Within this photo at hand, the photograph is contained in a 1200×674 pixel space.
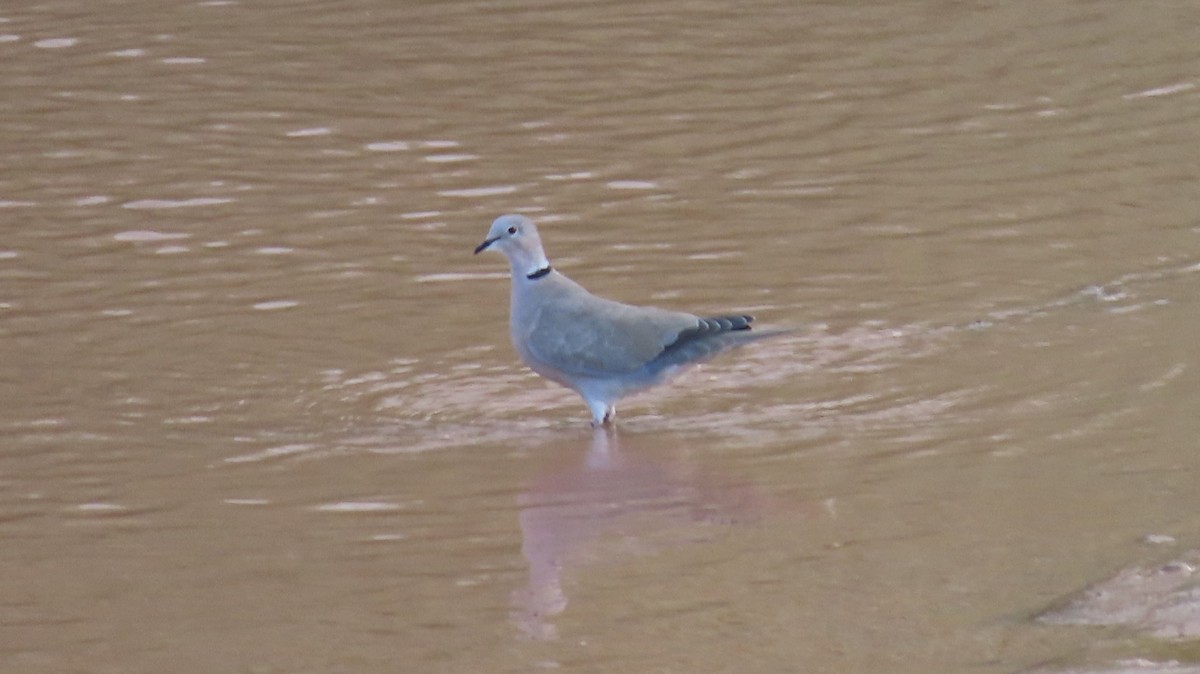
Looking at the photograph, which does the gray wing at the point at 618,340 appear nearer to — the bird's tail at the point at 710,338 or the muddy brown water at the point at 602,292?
the bird's tail at the point at 710,338

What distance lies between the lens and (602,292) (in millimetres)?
9961

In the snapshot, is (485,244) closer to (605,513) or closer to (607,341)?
(607,341)

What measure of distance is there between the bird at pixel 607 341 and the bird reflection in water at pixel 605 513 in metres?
0.42

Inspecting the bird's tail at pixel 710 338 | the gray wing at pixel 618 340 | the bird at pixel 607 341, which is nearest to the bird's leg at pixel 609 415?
the bird at pixel 607 341

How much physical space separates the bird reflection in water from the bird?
1.37 feet

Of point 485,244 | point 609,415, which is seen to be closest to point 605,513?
point 609,415

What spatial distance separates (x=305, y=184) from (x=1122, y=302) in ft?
15.3

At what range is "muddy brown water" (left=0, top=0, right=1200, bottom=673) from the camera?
6.42m

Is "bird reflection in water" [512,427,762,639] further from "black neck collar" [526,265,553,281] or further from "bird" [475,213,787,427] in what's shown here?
"black neck collar" [526,265,553,281]

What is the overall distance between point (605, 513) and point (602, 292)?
266 cm

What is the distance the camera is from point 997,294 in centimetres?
966

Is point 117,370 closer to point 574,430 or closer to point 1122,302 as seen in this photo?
point 574,430

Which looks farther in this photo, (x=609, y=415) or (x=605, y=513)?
(x=609, y=415)

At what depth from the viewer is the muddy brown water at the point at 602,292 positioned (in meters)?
6.42
